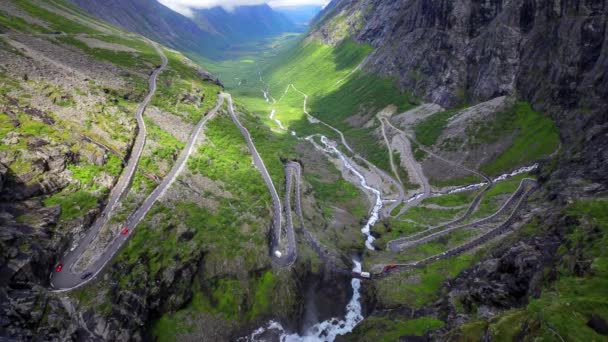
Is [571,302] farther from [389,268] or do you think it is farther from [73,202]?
[73,202]

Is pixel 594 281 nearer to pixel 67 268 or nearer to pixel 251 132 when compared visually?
pixel 67 268

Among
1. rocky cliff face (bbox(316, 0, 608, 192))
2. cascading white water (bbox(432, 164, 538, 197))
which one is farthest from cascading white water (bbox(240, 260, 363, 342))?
cascading white water (bbox(432, 164, 538, 197))

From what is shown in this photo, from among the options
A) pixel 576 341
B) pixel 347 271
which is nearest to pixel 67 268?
pixel 347 271

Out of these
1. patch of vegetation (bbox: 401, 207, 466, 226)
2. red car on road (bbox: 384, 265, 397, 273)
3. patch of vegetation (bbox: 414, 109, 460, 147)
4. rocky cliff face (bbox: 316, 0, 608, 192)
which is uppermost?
rocky cliff face (bbox: 316, 0, 608, 192)

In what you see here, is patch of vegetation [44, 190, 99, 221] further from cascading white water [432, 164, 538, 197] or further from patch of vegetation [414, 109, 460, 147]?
patch of vegetation [414, 109, 460, 147]

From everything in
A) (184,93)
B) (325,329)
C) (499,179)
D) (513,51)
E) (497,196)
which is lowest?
(325,329)

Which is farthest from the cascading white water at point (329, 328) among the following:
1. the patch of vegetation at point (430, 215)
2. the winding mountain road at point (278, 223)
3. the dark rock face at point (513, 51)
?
the dark rock face at point (513, 51)

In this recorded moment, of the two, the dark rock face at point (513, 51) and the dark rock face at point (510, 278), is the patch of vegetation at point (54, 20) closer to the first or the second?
the dark rock face at point (513, 51)

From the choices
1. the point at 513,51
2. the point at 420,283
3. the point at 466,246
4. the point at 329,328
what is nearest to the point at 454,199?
the point at 466,246
